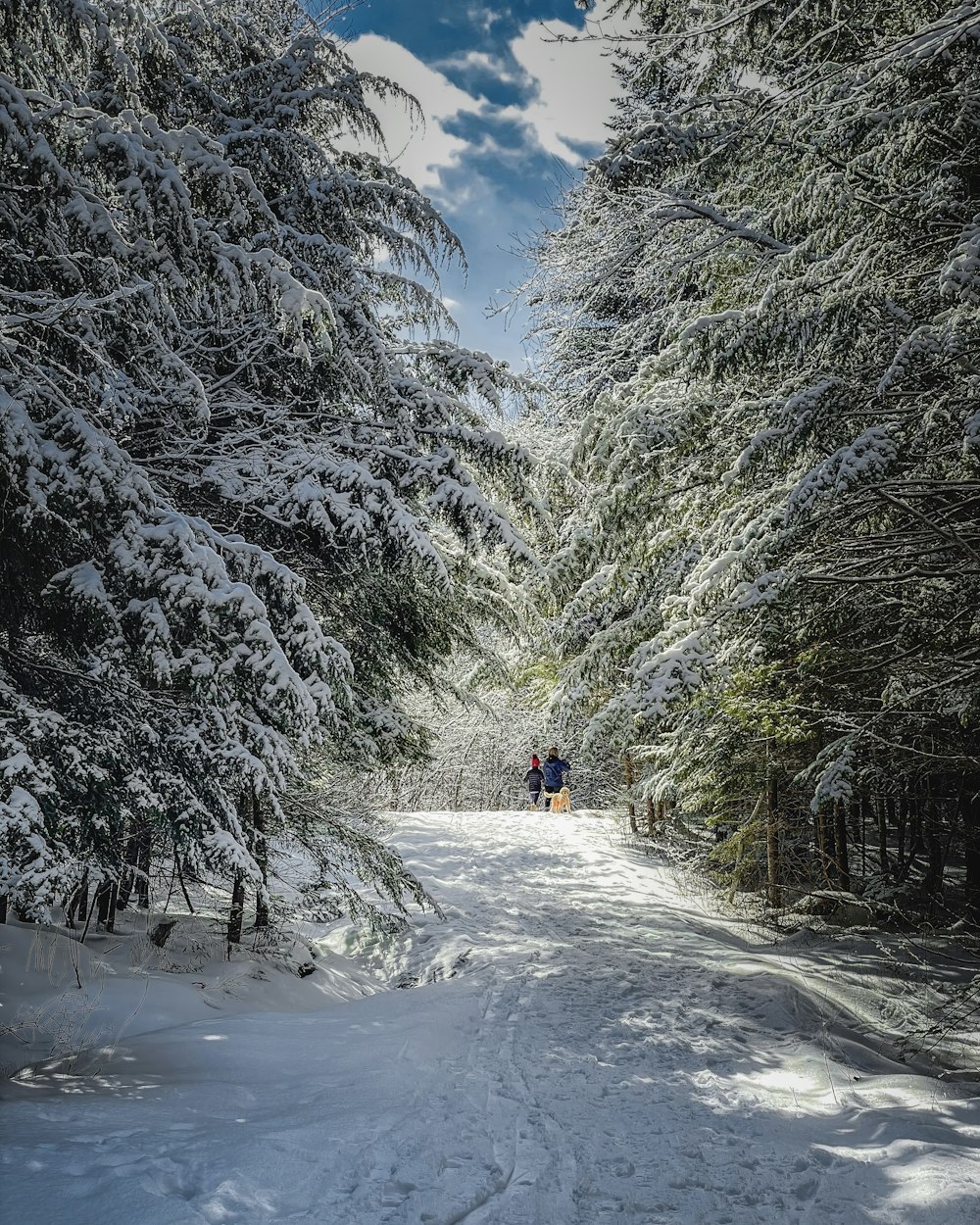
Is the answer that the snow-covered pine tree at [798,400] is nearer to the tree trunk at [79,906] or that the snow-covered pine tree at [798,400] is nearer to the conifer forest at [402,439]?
the conifer forest at [402,439]

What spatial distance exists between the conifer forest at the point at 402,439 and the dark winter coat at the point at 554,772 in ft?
29.4

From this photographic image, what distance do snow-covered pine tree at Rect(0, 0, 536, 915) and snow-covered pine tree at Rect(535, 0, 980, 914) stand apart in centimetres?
174

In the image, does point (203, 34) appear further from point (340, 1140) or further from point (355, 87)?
point (340, 1140)

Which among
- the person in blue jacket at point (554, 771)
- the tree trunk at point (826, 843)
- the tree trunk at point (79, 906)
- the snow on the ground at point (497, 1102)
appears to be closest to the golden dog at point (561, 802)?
the person in blue jacket at point (554, 771)

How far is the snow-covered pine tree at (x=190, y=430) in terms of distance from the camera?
2.92 metres

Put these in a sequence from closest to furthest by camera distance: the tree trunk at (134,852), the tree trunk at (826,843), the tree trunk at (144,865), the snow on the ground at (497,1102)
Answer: the snow on the ground at (497,1102) → the tree trunk at (134,852) → the tree trunk at (144,865) → the tree trunk at (826,843)

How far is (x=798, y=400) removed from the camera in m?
4.27

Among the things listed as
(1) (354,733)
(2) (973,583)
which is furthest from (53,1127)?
(2) (973,583)

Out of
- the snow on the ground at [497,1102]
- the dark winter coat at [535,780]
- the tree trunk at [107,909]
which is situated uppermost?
the dark winter coat at [535,780]

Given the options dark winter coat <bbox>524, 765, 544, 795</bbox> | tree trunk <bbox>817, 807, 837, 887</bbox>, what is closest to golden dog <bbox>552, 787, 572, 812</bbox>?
dark winter coat <bbox>524, 765, 544, 795</bbox>

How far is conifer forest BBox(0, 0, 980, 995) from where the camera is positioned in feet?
10.2

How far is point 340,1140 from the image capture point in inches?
112

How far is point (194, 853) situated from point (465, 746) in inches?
745

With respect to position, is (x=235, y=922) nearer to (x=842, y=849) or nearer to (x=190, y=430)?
(x=190, y=430)
